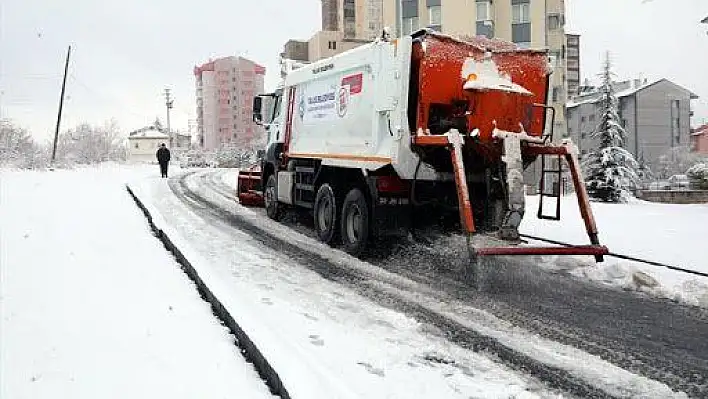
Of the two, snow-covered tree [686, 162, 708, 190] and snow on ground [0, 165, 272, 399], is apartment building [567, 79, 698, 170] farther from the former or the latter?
snow on ground [0, 165, 272, 399]

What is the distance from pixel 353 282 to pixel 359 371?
10.3ft

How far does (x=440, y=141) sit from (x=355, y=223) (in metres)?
2.26

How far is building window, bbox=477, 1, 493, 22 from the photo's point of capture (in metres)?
39.7

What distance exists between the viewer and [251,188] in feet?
51.5

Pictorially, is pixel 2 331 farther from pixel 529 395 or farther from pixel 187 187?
pixel 187 187

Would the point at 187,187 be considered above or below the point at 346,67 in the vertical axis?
below

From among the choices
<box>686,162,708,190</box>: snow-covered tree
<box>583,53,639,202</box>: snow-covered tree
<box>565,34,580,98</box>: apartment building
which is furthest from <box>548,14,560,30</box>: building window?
<box>565,34,580,98</box>: apartment building

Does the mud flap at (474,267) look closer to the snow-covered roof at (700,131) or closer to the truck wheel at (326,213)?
the truck wheel at (326,213)

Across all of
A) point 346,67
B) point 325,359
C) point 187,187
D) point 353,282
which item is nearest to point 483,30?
point 187,187

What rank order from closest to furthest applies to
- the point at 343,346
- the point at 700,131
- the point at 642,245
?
the point at 343,346, the point at 642,245, the point at 700,131

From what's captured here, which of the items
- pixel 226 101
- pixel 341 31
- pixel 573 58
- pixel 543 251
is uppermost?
pixel 573 58

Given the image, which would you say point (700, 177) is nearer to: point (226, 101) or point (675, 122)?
point (675, 122)

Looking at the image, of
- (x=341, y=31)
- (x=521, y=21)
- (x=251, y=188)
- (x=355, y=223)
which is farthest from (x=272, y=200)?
(x=341, y=31)

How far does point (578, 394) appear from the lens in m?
4.04
